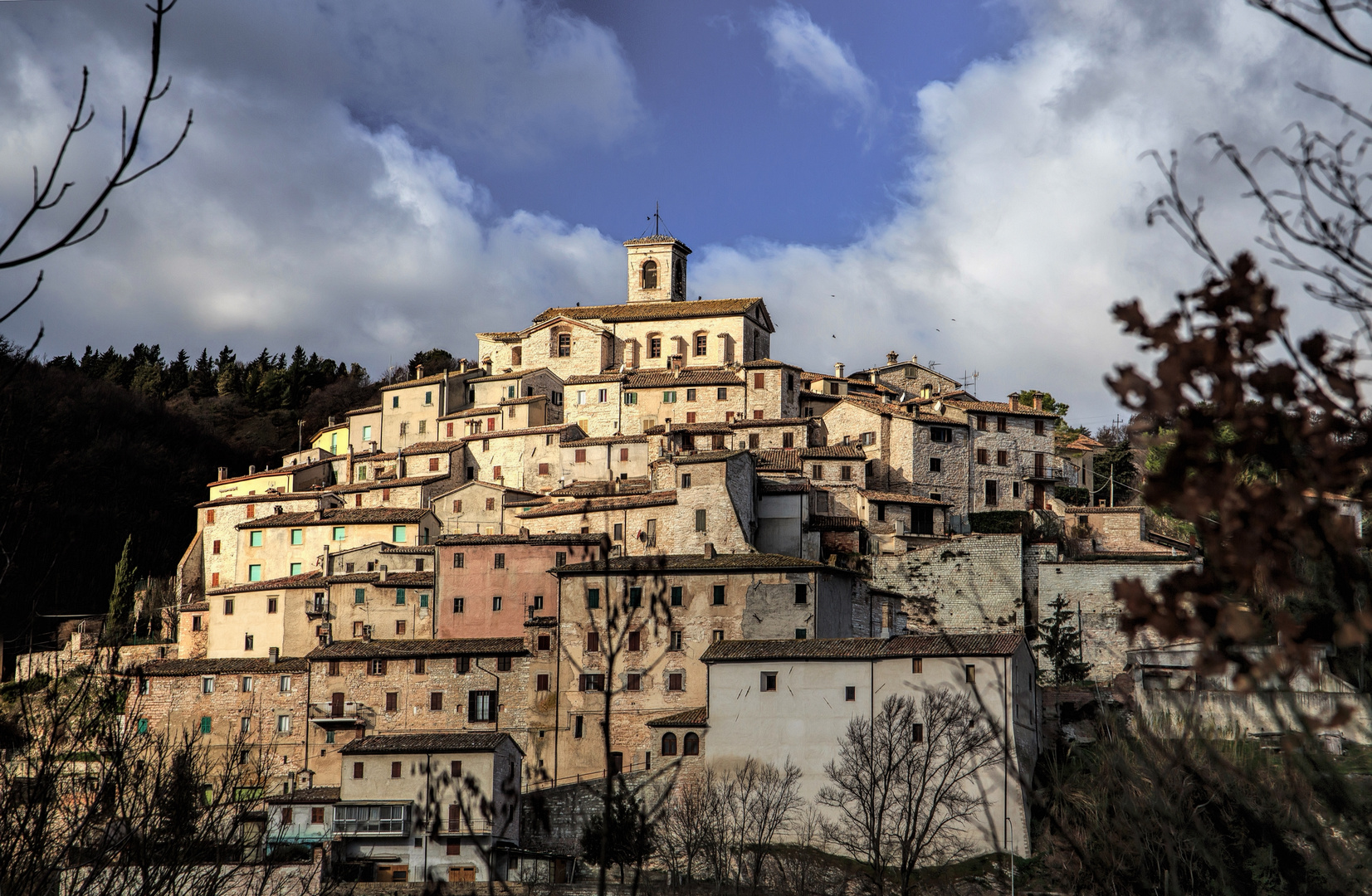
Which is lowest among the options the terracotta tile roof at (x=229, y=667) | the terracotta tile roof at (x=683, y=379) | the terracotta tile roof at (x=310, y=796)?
the terracotta tile roof at (x=310, y=796)

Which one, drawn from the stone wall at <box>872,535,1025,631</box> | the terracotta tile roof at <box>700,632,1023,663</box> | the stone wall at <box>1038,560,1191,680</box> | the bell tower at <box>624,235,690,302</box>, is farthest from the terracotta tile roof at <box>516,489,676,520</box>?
the bell tower at <box>624,235,690,302</box>

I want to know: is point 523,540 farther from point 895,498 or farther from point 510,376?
point 510,376

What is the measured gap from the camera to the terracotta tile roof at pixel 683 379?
6806 cm

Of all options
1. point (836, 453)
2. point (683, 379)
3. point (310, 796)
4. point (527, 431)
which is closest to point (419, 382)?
point (527, 431)

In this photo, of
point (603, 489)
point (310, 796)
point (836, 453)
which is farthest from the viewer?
point (836, 453)

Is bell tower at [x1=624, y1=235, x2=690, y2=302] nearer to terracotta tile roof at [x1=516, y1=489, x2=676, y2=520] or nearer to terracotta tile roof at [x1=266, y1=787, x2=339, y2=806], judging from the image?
terracotta tile roof at [x1=516, y1=489, x2=676, y2=520]

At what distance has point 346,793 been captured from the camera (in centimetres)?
4222

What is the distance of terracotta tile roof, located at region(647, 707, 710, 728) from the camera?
141 feet

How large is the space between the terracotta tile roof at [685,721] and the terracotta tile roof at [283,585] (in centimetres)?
1771

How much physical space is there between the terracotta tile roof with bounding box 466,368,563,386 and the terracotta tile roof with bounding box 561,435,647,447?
916 centimetres

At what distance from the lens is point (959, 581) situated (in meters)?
55.3

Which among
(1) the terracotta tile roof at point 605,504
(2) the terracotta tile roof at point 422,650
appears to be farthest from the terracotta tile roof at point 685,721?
(1) the terracotta tile roof at point 605,504

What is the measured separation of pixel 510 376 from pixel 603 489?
54.0 feet

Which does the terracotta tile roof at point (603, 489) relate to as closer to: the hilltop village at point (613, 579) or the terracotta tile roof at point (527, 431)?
the hilltop village at point (613, 579)
